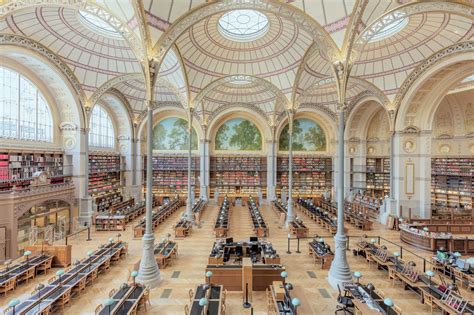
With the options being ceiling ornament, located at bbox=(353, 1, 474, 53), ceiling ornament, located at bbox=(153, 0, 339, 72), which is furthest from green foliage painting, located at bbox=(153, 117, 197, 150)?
ceiling ornament, located at bbox=(353, 1, 474, 53)

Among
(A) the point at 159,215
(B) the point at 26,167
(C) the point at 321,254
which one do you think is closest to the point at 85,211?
(B) the point at 26,167

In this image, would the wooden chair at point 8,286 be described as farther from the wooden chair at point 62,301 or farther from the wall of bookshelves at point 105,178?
the wall of bookshelves at point 105,178

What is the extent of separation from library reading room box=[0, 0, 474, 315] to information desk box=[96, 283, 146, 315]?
66mm

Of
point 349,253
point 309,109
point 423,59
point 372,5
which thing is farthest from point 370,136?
point 372,5

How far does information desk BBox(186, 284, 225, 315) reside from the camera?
611 cm

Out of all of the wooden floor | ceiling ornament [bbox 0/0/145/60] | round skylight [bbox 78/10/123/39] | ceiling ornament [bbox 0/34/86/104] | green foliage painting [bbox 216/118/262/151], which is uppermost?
round skylight [bbox 78/10/123/39]

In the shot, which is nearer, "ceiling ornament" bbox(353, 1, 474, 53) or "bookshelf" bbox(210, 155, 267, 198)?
"ceiling ornament" bbox(353, 1, 474, 53)

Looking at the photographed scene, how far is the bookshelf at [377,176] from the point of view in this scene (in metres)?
23.4

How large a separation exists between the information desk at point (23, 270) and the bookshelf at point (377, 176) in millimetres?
24714

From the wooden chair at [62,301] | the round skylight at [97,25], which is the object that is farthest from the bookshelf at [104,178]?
the wooden chair at [62,301]

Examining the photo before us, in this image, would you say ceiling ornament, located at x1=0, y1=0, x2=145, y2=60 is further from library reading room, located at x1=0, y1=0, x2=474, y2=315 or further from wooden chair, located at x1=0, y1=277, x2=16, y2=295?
wooden chair, located at x1=0, y1=277, x2=16, y2=295

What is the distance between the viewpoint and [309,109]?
25.0 metres

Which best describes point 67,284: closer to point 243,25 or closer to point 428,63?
point 243,25

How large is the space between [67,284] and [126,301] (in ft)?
8.23
